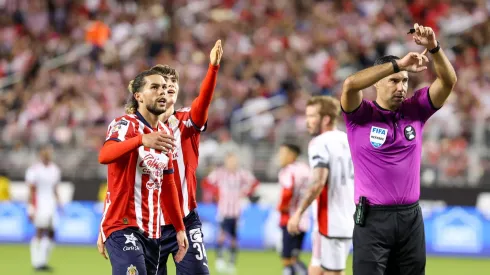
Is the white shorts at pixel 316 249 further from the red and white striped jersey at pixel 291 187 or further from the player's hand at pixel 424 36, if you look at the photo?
the player's hand at pixel 424 36

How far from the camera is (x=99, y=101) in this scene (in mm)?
24047

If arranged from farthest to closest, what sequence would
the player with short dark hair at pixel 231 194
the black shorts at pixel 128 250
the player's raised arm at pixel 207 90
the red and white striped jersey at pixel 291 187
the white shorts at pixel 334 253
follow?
the player with short dark hair at pixel 231 194 < the red and white striped jersey at pixel 291 187 < the white shorts at pixel 334 253 < the player's raised arm at pixel 207 90 < the black shorts at pixel 128 250

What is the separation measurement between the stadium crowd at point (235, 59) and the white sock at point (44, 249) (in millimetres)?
5912

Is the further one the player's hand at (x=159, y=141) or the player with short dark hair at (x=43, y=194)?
the player with short dark hair at (x=43, y=194)

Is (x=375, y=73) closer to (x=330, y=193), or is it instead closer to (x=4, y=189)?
(x=330, y=193)

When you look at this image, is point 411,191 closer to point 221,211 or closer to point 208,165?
point 221,211

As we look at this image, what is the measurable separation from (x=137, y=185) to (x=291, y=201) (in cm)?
623

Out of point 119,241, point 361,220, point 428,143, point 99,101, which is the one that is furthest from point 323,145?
point 99,101

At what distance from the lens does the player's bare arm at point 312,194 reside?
372 inches

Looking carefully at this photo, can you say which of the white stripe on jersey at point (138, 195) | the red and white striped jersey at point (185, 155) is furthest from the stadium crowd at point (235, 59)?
the white stripe on jersey at point (138, 195)

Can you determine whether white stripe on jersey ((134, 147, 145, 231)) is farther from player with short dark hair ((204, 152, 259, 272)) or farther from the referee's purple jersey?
player with short dark hair ((204, 152, 259, 272))

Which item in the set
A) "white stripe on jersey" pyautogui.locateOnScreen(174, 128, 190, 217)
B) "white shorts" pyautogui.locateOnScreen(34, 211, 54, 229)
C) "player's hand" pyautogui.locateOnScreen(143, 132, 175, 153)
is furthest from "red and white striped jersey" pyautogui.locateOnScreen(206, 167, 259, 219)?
"player's hand" pyautogui.locateOnScreen(143, 132, 175, 153)

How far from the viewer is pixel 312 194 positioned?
31.1ft

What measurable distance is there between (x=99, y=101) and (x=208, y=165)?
4598 millimetres
